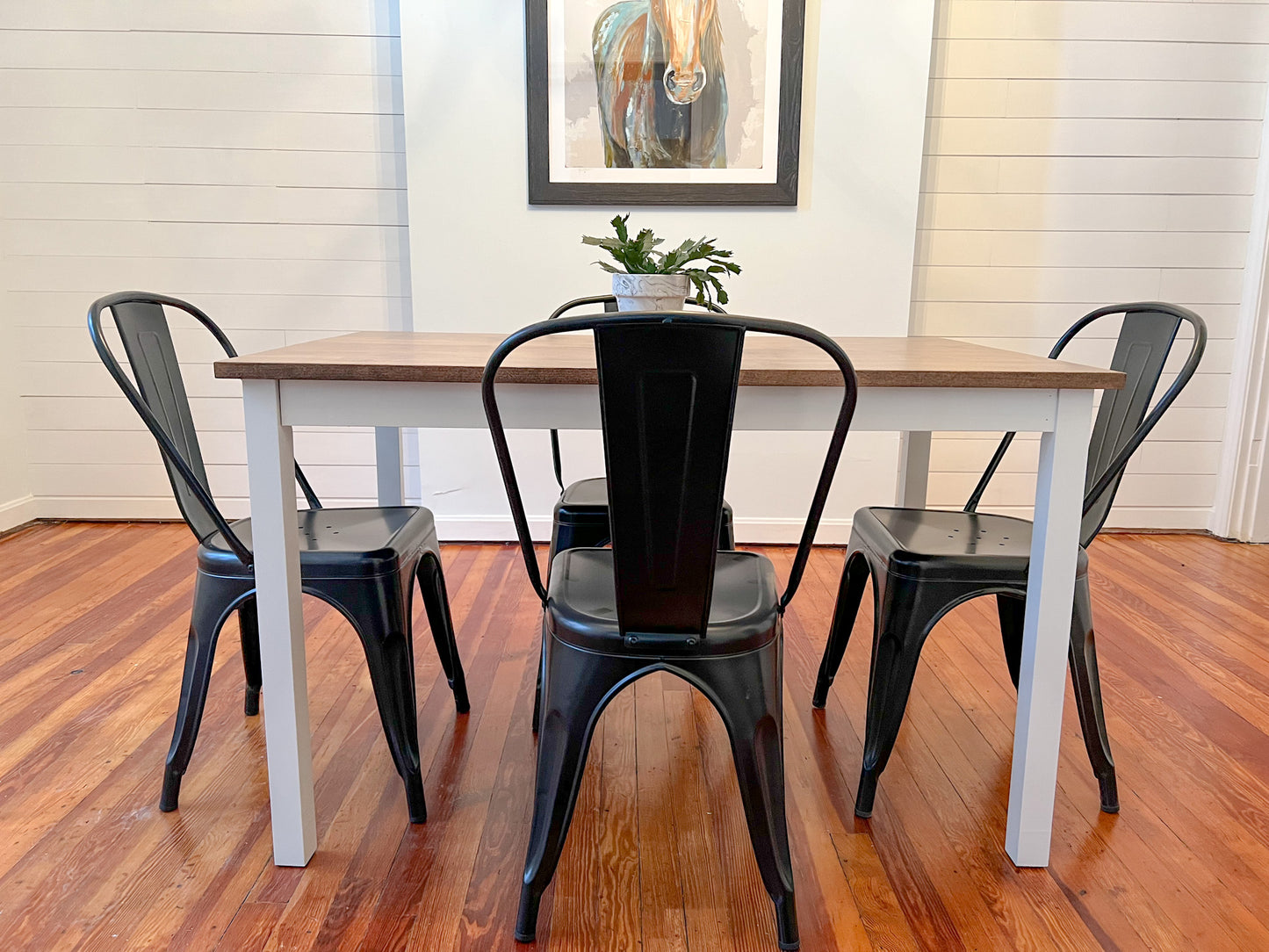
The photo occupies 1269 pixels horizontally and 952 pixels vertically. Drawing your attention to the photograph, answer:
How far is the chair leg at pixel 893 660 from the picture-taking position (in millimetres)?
1550

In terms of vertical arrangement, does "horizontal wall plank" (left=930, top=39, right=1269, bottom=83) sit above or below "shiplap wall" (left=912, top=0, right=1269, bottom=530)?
above

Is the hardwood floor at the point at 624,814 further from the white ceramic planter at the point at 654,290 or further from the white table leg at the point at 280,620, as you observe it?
the white ceramic planter at the point at 654,290

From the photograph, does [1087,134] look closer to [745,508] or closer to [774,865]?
[745,508]

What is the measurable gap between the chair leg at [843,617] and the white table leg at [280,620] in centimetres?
104

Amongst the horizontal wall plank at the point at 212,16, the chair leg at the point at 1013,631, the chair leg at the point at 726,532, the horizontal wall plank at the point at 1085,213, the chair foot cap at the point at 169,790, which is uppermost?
the horizontal wall plank at the point at 212,16

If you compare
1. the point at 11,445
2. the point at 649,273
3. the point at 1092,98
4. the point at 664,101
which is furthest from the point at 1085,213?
the point at 11,445

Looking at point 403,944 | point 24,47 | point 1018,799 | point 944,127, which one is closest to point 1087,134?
point 944,127

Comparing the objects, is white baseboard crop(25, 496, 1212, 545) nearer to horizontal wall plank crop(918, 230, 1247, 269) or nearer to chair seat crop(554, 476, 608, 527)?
horizontal wall plank crop(918, 230, 1247, 269)

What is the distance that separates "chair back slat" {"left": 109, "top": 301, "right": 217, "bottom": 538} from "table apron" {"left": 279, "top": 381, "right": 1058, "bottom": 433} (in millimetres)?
331

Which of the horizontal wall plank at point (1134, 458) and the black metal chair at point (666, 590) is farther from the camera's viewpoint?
the horizontal wall plank at point (1134, 458)

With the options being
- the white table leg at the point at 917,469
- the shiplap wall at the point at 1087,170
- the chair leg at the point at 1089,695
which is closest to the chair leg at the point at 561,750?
the chair leg at the point at 1089,695

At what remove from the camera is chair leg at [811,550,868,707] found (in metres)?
1.83

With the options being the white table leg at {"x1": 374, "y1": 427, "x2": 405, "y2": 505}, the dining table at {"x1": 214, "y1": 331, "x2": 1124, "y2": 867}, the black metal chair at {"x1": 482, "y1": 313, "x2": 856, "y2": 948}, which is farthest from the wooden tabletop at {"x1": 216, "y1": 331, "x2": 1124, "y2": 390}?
the white table leg at {"x1": 374, "y1": 427, "x2": 405, "y2": 505}

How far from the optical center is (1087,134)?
128 inches
